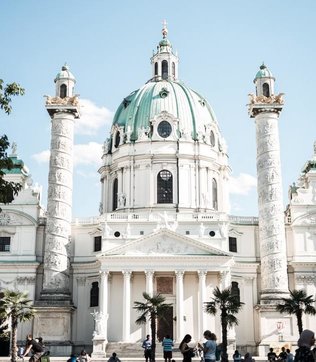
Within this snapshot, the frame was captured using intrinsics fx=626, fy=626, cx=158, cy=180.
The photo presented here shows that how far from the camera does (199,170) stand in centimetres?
6203

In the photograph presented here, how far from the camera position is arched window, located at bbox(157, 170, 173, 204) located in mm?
60719

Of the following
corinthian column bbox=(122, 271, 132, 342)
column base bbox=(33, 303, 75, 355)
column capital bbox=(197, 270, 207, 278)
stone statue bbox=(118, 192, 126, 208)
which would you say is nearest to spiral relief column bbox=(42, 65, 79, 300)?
column base bbox=(33, 303, 75, 355)

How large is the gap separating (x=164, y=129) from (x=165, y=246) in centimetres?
1536

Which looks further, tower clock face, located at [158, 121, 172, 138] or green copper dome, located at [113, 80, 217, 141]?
green copper dome, located at [113, 80, 217, 141]

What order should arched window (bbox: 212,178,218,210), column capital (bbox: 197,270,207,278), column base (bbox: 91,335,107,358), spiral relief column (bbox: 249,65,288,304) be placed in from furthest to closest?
arched window (bbox: 212,178,218,210) → spiral relief column (bbox: 249,65,288,304) → column capital (bbox: 197,270,207,278) → column base (bbox: 91,335,107,358)

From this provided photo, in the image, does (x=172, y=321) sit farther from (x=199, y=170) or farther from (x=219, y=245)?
(x=199, y=170)

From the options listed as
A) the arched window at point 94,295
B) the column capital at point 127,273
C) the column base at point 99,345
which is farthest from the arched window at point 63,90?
the column base at point 99,345

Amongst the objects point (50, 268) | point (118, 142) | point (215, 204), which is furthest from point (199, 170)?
point (50, 268)

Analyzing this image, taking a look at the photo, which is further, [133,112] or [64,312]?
[133,112]

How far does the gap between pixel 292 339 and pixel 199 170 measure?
19.6 metres

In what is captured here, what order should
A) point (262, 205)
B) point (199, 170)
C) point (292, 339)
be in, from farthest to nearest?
point (199, 170) → point (262, 205) → point (292, 339)

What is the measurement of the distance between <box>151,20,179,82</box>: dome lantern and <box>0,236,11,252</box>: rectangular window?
2502cm

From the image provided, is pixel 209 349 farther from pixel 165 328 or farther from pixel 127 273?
pixel 165 328

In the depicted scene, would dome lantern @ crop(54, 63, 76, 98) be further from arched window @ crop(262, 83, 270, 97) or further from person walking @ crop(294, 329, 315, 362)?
person walking @ crop(294, 329, 315, 362)
